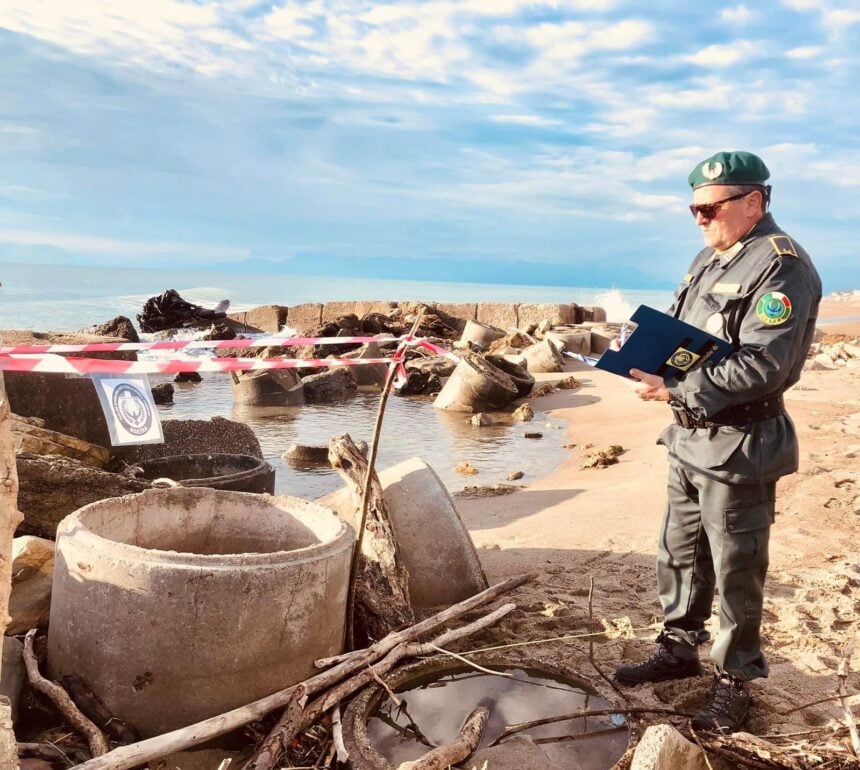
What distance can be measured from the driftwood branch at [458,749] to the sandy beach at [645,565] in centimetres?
65

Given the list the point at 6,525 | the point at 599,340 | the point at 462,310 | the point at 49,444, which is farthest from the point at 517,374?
the point at 6,525

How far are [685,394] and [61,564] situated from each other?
2665 mm

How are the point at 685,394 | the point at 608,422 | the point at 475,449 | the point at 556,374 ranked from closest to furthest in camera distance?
1. the point at 685,394
2. the point at 475,449
3. the point at 608,422
4. the point at 556,374

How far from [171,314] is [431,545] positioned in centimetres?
2330

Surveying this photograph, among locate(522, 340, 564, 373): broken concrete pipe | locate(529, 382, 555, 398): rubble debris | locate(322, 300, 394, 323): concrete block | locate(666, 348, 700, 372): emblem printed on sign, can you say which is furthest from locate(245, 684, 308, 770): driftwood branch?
locate(322, 300, 394, 323): concrete block

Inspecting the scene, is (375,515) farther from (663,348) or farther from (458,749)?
(663,348)

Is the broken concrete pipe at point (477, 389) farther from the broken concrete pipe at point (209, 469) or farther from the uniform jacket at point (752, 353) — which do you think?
the uniform jacket at point (752, 353)

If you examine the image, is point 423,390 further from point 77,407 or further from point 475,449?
point 77,407

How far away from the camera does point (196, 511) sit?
4027mm

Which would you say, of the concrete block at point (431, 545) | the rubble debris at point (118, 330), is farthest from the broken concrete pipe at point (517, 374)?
the concrete block at point (431, 545)

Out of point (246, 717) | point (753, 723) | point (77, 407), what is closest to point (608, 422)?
point (77, 407)

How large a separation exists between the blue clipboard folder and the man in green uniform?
0.05 metres

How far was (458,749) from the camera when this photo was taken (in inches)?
112

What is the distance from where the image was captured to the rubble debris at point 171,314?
2591 cm
